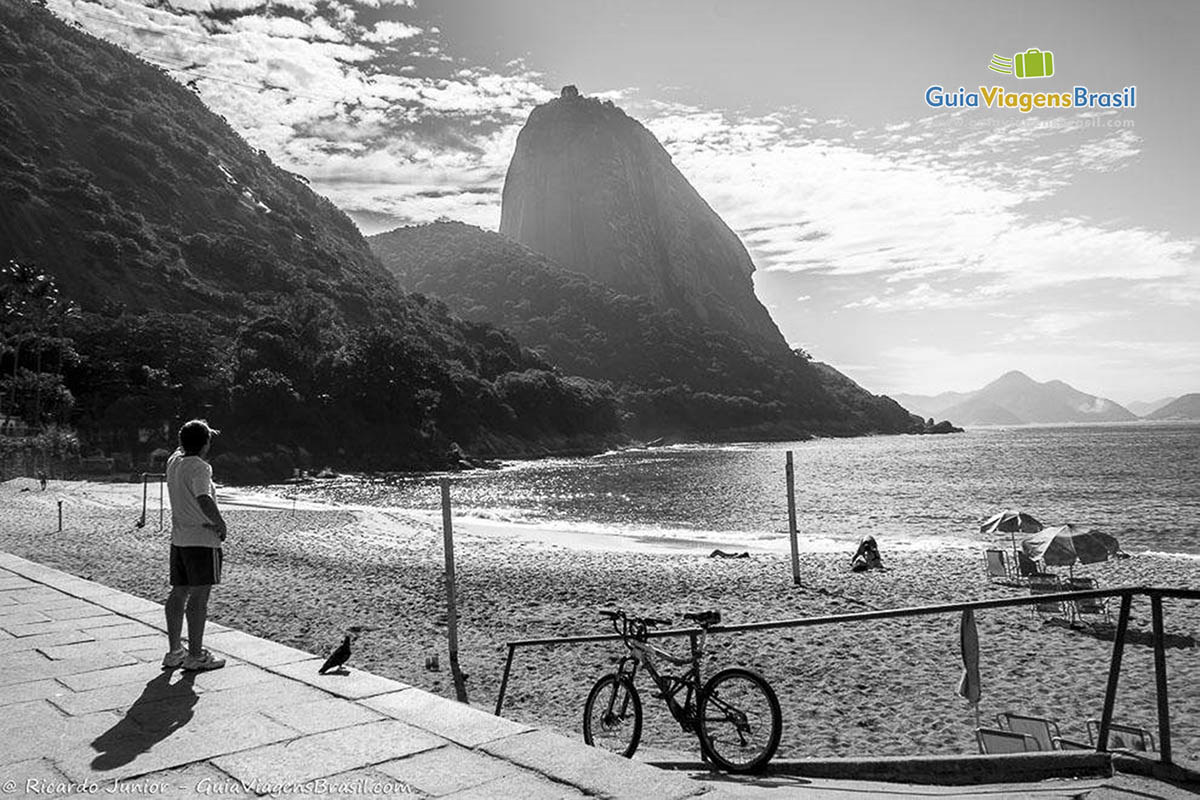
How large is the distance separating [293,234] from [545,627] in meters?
112

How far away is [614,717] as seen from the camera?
536 cm

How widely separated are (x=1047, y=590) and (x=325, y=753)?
13.8 metres

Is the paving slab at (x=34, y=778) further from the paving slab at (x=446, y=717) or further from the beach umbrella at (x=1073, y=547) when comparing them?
the beach umbrella at (x=1073, y=547)

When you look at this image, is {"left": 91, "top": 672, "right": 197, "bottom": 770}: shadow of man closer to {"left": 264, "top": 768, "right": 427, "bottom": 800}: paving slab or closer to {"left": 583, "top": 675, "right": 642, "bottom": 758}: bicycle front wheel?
{"left": 264, "top": 768, "right": 427, "bottom": 800}: paving slab

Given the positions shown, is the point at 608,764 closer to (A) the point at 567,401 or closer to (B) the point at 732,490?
(B) the point at 732,490

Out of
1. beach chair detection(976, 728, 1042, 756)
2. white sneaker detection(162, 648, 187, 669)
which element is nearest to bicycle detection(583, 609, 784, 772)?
beach chair detection(976, 728, 1042, 756)

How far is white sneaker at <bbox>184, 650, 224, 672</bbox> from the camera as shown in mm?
5426

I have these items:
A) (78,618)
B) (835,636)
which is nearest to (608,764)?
(78,618)

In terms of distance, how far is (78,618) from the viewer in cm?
722

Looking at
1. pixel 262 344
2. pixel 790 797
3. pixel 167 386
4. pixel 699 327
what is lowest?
pixel 790 797

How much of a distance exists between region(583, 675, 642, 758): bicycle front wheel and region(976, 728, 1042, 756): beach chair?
2.65 m

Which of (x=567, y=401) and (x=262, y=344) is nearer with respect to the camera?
(x=262, y=344)

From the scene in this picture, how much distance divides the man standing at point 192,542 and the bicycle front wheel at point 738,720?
11.0 ft

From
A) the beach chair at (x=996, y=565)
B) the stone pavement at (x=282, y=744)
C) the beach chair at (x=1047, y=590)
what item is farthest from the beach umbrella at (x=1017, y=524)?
the stone pavement at (x=282, y=744)
